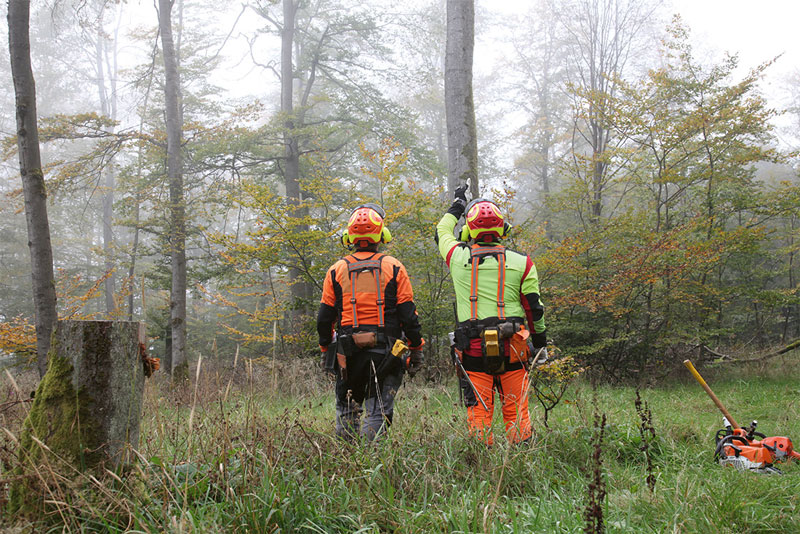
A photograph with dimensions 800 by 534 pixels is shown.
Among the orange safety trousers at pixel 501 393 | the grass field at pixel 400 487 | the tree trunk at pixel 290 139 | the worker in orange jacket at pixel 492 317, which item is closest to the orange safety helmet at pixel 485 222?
the worker in orange jacket at pixel 492 317

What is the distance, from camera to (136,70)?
533 inches

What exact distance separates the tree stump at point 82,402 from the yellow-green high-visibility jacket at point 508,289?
8.29 feet

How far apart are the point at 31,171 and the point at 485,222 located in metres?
4.74

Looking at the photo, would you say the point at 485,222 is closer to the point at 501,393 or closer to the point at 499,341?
the point at 499,341

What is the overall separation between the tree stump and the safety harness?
1.77 m

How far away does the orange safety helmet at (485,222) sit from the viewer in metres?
3.89

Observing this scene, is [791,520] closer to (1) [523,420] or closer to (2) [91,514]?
(1) [523,420]

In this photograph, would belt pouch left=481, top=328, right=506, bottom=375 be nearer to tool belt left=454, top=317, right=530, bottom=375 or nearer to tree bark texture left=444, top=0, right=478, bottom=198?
tool belt left=454, top=317, right=530, bottom=375

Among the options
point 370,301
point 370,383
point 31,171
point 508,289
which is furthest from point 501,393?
point 31,171

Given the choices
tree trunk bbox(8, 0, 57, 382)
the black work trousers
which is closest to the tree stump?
the black work trousers

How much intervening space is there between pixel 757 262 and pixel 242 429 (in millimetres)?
13719

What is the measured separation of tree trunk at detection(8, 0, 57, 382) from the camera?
15.7 ft

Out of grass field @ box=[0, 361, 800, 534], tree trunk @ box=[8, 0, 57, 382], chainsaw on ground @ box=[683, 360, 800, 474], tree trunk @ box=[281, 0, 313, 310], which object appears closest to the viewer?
grass field @ box=[0, 361, 800, 534]

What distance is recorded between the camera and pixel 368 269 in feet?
12.3
